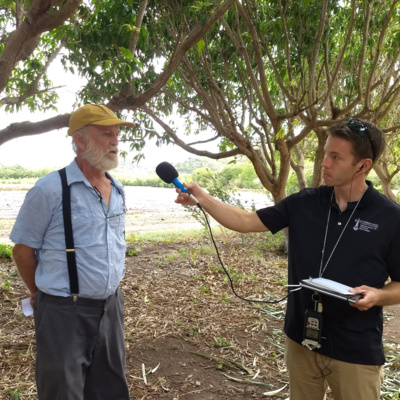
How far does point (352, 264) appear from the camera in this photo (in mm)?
2008

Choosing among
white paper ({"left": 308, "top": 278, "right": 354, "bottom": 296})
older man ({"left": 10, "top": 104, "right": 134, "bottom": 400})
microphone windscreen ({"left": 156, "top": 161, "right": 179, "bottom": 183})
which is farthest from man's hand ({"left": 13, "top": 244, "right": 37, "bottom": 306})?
white paper ({"left": 308, "top": 278, "right": 354, "bottom": 296})

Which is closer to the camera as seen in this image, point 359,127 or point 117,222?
point 359,127

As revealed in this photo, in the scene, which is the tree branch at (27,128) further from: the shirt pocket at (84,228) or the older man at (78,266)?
the shirt pocket at (84,228)

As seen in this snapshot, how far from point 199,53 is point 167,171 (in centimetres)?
287

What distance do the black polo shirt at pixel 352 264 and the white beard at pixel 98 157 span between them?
1.22 m

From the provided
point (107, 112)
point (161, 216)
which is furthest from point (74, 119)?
point (161, 216)

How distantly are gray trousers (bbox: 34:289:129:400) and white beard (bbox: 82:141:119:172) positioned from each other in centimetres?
81

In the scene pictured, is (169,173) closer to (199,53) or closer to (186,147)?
(199,53)

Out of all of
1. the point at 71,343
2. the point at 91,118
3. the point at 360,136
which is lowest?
the point at 71,343

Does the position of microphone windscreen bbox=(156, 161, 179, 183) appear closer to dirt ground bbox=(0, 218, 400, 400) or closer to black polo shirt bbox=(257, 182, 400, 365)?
black polo shirt bbox=(257, 182, 400, 365)

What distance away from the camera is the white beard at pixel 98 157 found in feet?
7.81

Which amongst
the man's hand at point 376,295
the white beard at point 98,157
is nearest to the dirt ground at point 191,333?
the man's hand at point 376,295

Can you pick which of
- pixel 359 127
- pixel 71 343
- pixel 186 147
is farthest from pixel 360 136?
pixel 186 147

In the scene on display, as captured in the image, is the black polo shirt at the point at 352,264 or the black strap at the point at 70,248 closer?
the black polo shirt at the point at 352,264
